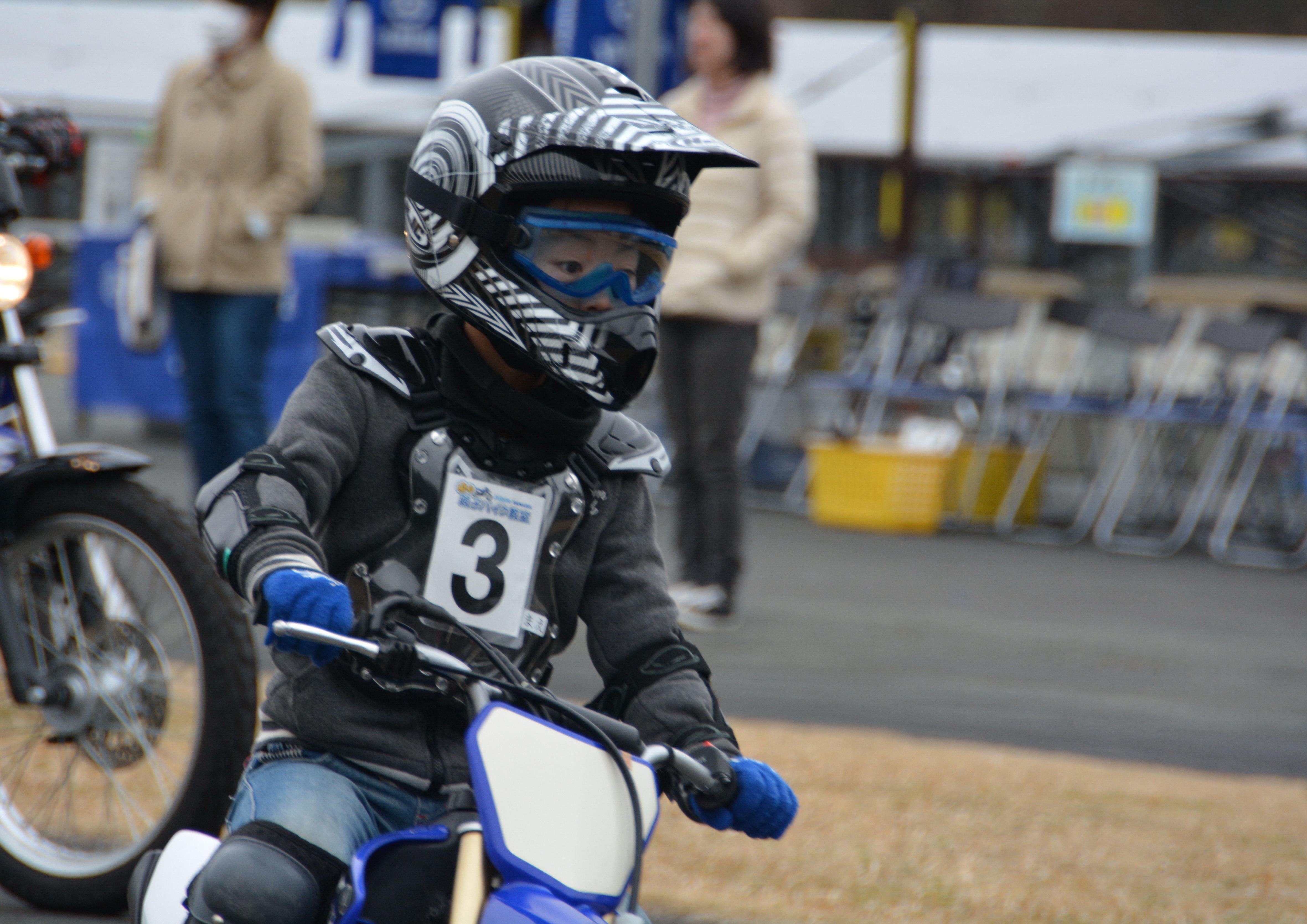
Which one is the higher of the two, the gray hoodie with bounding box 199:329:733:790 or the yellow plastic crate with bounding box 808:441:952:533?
the gray hoodie with bounding box 199:329:733:790

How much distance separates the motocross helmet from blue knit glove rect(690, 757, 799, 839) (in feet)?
1.74

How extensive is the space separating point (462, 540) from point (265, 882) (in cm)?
54

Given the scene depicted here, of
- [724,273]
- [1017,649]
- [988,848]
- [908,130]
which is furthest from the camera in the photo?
[908,130]

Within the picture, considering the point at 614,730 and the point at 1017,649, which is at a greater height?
the point at 614,730

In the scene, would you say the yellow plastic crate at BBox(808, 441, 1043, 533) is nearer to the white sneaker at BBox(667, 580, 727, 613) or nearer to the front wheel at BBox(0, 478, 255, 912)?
the white sneaker at BBox(667, 580, 727, 613)

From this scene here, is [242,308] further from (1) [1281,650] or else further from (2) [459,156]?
(1) [1281,650]

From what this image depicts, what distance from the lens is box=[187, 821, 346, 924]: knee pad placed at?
175 cm

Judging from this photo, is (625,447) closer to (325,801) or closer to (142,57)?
(325,801)

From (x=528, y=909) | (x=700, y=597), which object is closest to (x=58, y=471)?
(x=528, y=909)

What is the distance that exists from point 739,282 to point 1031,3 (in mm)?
23390

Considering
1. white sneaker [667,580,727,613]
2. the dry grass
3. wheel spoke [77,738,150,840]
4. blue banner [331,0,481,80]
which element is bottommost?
white sneaker [667,580,727,613]

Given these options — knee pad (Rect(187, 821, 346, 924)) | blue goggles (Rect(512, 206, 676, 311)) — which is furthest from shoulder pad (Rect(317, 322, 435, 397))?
knee pad (Rect(187, 821, 346, 924))

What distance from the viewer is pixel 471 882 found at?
1519mm

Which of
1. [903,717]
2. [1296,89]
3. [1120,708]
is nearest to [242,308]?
[903,717]
